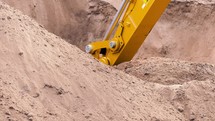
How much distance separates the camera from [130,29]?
7066 mm

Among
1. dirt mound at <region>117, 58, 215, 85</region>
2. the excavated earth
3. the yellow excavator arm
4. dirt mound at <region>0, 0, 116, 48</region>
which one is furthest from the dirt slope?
dirt mound at <region>0, 0, 116, 48</region>

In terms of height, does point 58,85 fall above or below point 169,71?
above

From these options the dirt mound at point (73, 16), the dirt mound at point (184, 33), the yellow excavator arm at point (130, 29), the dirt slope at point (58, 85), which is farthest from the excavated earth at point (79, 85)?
the dirt mound at point (73, 16)

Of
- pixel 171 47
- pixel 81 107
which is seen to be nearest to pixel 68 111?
pixel 81 107

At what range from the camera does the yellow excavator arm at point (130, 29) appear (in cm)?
675

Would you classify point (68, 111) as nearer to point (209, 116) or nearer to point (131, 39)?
point (209, 116)

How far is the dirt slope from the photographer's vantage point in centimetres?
452

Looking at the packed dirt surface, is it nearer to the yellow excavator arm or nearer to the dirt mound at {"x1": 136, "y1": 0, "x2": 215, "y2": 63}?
the dirt mound at {"x1": 136, "y1": 0, "x2": 215, "y2": 63}

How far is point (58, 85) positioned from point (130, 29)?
7.92 feet

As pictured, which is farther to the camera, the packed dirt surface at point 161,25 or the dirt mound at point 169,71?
the packed dirt surface at point 161,25

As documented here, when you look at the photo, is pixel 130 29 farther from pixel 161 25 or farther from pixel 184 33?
pixel 161 25

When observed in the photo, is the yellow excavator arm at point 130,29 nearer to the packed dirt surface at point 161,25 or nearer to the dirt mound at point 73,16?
the dirt mound at point 73,16

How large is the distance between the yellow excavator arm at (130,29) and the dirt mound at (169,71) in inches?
9.3

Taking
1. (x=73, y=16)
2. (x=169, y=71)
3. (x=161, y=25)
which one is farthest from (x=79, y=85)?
(x=161, y=25)
